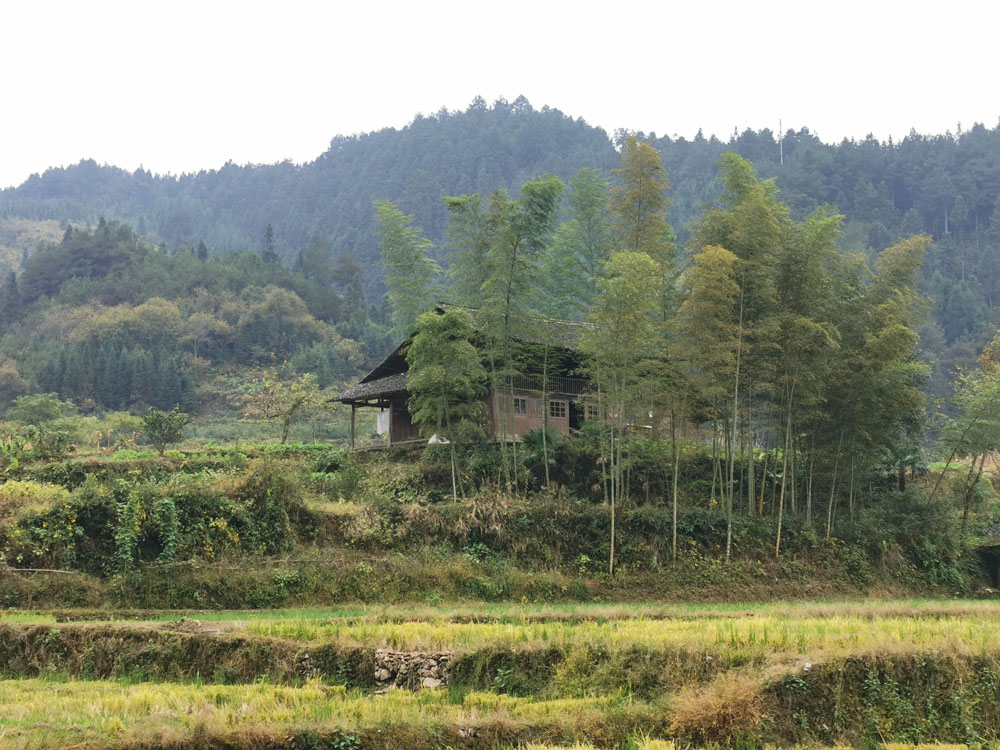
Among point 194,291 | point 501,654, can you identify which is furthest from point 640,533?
point 194,291

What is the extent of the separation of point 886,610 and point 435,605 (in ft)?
30.9

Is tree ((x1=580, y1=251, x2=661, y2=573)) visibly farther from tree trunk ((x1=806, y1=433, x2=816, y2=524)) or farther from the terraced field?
the terraced field

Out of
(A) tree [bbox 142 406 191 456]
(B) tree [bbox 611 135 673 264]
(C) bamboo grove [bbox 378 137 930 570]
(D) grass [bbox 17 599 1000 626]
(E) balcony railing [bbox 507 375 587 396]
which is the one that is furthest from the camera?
(A) tree [bbox 142 406 191 456]

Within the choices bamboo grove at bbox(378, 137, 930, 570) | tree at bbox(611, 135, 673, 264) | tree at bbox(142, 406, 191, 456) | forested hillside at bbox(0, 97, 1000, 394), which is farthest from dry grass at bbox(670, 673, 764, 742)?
forested hillside at bbox(0, 97, 1000, 394)

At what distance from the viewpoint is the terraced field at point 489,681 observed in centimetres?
1086

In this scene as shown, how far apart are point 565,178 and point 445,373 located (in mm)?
138658

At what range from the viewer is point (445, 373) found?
976 inches

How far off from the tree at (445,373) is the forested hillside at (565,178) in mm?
45093

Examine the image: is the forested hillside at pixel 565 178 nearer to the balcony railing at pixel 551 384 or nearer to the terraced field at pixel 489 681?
the balcony railing at pixel 551 384

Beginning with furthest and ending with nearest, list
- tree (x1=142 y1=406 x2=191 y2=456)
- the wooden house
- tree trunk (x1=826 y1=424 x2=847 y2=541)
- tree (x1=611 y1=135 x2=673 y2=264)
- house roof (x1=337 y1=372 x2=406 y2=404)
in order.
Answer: house roof (x1=337 y1=372 x2=406 y2=404) → tree (x1=142 y1=406 x2=191 y2=456) → tree (x1=611 y1=135 x2=673 y2=264) → the wooden house → tree trunk (x1=826 y1=424 x2=847 y2=541)

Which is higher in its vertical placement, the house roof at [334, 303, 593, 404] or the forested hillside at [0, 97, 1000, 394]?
the forested hillside at [0, 97, 1000, 394]

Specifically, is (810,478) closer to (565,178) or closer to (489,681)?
(489,681)

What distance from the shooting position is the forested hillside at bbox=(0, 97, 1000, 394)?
9748cm

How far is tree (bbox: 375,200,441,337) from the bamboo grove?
0.15 feet
